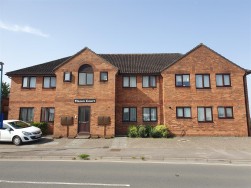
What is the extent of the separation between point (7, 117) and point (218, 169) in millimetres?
21673

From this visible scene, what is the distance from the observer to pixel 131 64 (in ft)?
76.0

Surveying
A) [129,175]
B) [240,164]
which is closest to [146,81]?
[240,164]

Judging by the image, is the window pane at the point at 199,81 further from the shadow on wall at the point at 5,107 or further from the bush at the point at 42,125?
the shadow on wall at the point at 5,107

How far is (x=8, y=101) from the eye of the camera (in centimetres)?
2366

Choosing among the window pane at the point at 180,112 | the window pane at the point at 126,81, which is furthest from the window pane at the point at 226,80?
the window pane at the point at 126,81

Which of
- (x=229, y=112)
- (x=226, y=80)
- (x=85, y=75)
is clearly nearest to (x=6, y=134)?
(x=85, y=75)

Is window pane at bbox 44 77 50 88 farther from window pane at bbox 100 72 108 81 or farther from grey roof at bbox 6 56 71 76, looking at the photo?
window pane at bbox 100 72 108 81

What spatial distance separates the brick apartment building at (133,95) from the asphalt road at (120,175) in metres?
9.61

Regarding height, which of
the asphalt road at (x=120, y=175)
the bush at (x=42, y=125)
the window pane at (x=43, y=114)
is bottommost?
the asphalt road at (x=120, y=175)

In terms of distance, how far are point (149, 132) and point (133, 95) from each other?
4.24 m

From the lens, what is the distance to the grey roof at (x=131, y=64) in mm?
21702

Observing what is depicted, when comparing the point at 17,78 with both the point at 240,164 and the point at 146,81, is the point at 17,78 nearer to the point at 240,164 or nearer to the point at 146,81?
the point at 146,81

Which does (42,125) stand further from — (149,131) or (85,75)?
(149,131)

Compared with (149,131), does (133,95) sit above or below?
above
